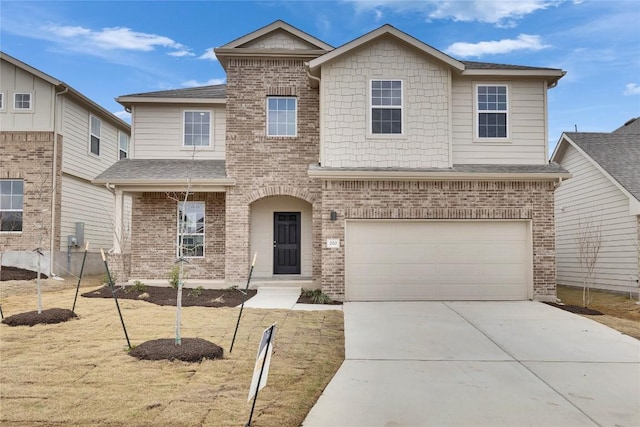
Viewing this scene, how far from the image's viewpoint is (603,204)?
15234 millimetres

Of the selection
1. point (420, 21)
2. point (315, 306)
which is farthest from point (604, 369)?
point (420, 21)

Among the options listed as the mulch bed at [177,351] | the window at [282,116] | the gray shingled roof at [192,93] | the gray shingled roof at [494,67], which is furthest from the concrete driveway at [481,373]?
the gray shingled roof at [192,93]

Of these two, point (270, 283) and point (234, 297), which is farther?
point (270, 283)

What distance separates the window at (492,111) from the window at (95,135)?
14.4 metres

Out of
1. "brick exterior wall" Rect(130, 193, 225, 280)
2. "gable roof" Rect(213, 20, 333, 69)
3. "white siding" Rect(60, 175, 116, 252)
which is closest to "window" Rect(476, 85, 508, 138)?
"gable roof" Rect(213, 20, 333, 69)

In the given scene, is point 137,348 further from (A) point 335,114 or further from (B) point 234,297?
(A) point 335,114

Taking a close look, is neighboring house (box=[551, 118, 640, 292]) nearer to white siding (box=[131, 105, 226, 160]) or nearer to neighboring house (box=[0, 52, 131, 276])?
white siding (box=[131, 105, 226, 160])

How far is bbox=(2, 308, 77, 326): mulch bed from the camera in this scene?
873cm

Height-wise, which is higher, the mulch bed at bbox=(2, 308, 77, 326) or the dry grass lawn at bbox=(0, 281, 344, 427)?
the mulch bed at bbox=(2, 308, 77, 326)

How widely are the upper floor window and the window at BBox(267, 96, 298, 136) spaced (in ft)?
9.56

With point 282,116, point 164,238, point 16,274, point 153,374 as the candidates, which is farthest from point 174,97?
point 153,374

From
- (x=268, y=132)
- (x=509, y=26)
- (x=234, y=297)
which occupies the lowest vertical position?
(x=234, y=297)

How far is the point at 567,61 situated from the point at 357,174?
790 centimetres

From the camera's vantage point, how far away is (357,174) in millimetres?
12039
